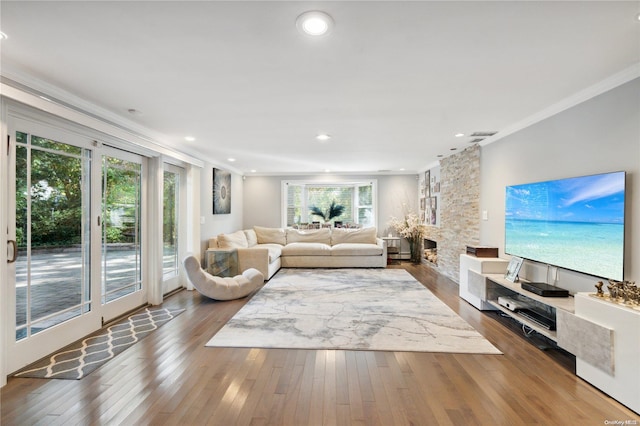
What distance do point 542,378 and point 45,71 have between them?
13.8 feet

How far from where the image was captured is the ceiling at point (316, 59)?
1552 mm

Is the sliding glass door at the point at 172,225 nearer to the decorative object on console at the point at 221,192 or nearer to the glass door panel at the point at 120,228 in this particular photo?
the glass door panel at the point at 120,228

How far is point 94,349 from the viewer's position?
2.68m

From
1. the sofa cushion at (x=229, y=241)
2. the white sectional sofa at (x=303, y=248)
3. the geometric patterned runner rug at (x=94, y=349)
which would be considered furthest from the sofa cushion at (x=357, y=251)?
the geometric patterned runner rug at (x=94, y=349)

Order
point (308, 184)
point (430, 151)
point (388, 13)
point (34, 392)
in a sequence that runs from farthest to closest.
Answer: point (308, 184) < point (430, 151) < point (34, 392) < point (388, 13)

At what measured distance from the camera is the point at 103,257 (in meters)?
3.28

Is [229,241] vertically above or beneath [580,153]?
beneath

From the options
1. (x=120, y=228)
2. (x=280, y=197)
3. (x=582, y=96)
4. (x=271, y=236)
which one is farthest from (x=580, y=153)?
(x=280, y=197)

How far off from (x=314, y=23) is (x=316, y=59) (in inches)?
15.2

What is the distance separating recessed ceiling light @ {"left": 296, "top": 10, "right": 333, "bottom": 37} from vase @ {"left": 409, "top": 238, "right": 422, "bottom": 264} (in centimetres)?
609

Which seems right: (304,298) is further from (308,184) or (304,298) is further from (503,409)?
(308,184)

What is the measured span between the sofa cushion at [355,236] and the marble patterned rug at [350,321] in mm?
1941

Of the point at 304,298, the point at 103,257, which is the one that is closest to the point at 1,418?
the point at 103,257

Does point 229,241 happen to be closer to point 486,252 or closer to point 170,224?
point 170,224
